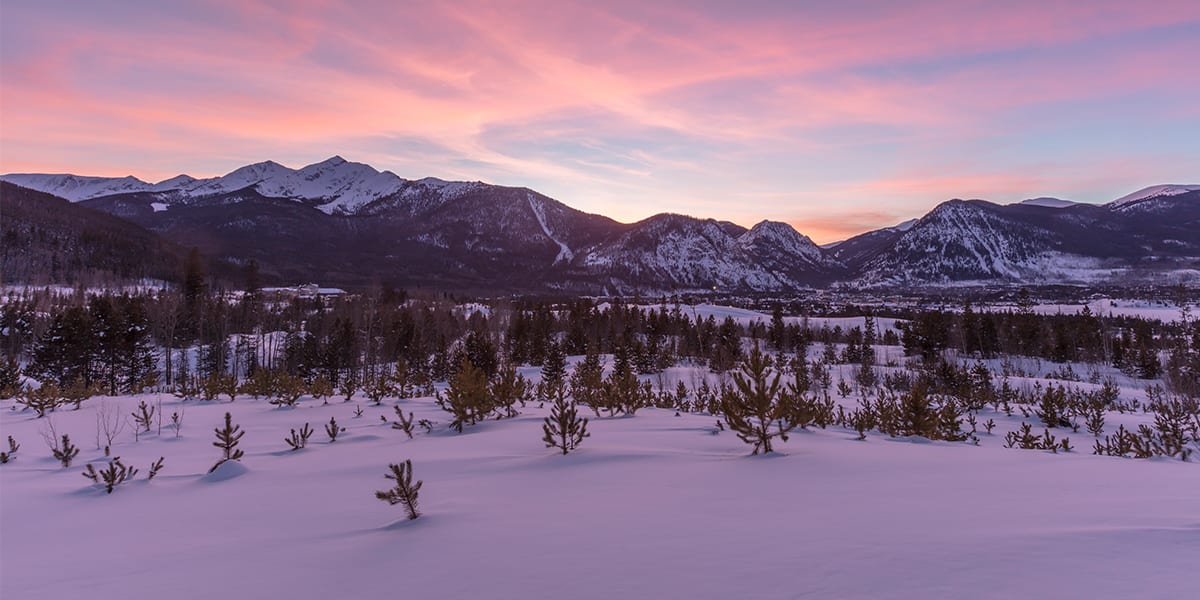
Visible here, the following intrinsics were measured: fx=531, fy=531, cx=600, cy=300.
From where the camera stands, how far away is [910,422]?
12.2m

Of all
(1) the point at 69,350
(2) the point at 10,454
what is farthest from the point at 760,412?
(1) the point at 69,350

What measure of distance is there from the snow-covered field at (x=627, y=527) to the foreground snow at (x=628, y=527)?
2 centimetres

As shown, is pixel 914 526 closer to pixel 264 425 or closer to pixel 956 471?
pixel 956 471

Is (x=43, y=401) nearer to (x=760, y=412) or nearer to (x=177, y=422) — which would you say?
(x=177, y=422)

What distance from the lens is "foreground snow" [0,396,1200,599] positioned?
329cm

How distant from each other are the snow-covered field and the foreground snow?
24mm

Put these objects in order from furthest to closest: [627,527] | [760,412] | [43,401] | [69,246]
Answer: [69,246]
[43,401]
[760,412]
[627,527]

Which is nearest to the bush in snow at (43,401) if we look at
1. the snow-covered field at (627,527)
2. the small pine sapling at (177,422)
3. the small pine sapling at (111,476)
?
the small pine sapling at (177,422)

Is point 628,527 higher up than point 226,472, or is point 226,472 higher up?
point 628,527

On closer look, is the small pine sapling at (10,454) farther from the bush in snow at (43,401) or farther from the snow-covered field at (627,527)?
the bush in snow at (43,401)

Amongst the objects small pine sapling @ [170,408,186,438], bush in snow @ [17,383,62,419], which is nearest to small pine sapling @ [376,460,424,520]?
small pine sapling @ [170,408,186,438]

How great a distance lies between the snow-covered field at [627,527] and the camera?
10.8 ft

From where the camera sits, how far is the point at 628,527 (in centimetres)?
457

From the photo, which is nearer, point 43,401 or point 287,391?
point 43,401
